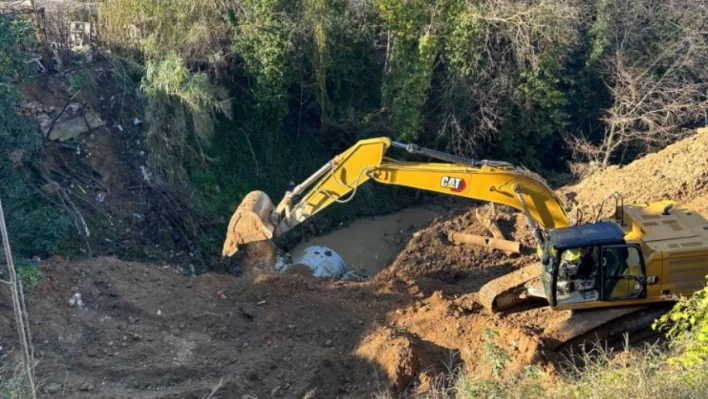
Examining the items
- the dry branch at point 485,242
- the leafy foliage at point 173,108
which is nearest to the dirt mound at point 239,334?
the dry branch at point 485,242

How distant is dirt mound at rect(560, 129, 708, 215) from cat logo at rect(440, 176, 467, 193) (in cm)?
474

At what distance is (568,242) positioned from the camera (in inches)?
335

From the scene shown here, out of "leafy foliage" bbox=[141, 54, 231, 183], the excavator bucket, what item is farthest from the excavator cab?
"leafy foliage" bbox=[141, 54, 231, 183]

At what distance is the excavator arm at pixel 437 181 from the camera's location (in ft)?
31.5

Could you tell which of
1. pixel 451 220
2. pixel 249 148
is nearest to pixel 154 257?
pixel 249 148

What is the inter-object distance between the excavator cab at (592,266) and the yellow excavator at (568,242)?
1cm

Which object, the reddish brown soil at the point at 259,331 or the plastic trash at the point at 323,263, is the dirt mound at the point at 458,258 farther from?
the plastic trash at the point at 323,263

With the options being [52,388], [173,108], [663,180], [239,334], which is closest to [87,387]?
[52,388]

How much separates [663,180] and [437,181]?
5.71 metres

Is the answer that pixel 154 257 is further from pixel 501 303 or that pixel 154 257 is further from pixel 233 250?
pixel 501 303

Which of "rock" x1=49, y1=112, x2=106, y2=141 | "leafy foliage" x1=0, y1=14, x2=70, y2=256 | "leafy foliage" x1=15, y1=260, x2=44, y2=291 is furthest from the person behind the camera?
"rock" x1=49, y1=112, x2=106, y2=141

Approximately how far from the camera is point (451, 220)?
13.8m

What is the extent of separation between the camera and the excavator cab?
8492 mm

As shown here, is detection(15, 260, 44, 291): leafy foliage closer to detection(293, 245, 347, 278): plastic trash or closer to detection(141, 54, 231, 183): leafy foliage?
detection(293, 245, 347, 278): plastic trash
